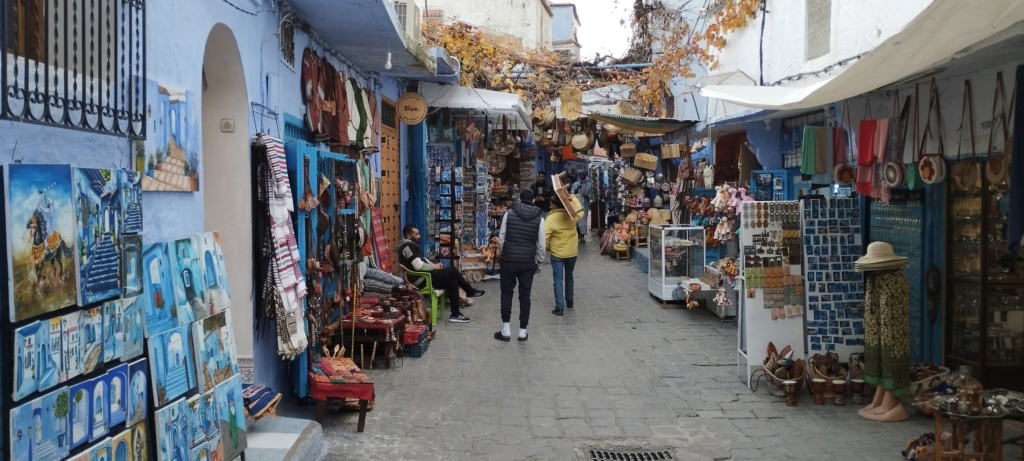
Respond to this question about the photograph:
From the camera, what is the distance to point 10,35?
2.79 m

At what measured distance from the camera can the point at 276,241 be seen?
562 centimetres

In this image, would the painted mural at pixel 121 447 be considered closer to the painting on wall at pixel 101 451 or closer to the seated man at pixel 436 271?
the painting on wall at pixel 101 451

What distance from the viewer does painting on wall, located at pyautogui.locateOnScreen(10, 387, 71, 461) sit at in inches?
107

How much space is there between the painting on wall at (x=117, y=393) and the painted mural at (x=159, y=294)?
0.26m

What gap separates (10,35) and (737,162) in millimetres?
10761

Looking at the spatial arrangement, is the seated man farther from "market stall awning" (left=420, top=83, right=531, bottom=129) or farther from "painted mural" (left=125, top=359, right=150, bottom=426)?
"painted mural" (left=125, top=359, right=150, bottom=426)

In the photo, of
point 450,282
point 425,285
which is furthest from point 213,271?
→ point 450,282

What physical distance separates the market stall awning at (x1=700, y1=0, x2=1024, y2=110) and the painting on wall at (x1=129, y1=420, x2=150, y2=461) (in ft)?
14.0

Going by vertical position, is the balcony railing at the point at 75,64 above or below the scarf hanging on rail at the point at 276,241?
above

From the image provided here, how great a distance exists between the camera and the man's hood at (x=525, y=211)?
31.3 ft

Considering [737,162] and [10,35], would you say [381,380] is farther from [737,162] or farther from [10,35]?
[737,162]

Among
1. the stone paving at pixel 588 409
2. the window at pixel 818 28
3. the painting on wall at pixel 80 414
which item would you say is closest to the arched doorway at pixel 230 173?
the stone paving at pixel 588 409

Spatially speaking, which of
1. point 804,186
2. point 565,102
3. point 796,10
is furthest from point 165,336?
point 565,102

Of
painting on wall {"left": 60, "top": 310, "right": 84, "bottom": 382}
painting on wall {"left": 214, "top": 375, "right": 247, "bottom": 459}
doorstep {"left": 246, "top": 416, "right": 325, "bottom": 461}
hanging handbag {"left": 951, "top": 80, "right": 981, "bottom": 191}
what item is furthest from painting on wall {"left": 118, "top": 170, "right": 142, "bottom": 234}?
hanging handbag {"left": 951, "top": 80, "right": 981, "bottom": 191}
